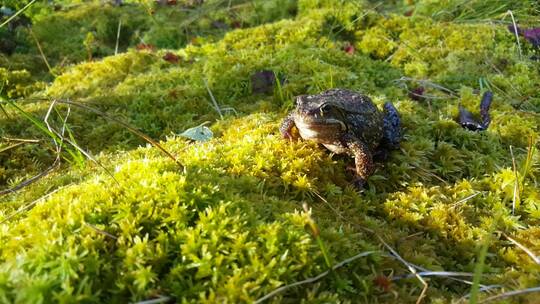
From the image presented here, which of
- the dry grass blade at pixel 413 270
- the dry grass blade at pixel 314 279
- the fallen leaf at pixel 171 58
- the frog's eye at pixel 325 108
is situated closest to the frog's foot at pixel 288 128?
the frog's eye at pixel 325 108

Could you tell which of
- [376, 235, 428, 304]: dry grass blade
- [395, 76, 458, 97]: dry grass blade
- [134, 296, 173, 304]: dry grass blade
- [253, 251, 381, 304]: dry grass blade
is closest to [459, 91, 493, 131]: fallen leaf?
[395, 76, 458, 97]: dry grass blade

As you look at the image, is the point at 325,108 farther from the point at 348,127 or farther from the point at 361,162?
the point at 361,162

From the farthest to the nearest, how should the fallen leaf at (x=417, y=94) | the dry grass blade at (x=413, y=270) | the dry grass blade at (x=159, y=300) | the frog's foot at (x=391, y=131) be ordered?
the fallen leaf at (x=417, y=94) < the frog's foot at (x=391, y=131) < the dry grass blade at (x=413, y=270) < the dry grass blade at (x=159, y=300)

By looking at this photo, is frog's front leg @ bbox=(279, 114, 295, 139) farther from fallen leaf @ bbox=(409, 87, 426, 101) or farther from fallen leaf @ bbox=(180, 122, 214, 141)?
fallen leaf @ bbox=(409, 87, 426, 101)

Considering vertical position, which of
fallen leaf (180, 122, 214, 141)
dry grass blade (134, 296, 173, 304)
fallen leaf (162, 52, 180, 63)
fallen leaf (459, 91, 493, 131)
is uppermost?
dry grass blade (134, 296, 173, 304)

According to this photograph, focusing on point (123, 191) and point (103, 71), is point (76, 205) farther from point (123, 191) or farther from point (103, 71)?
point (103, 71)

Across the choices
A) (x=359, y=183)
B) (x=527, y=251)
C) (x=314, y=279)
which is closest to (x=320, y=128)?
(x=359, y=183)

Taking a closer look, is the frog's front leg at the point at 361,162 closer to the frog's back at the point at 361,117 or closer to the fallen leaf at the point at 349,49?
the frog's back at the point at 361,117

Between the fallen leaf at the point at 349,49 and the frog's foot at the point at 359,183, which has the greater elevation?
the fallen leaf at the point at 349,49

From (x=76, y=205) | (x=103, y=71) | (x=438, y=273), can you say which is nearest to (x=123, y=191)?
(x=76, y=205)
